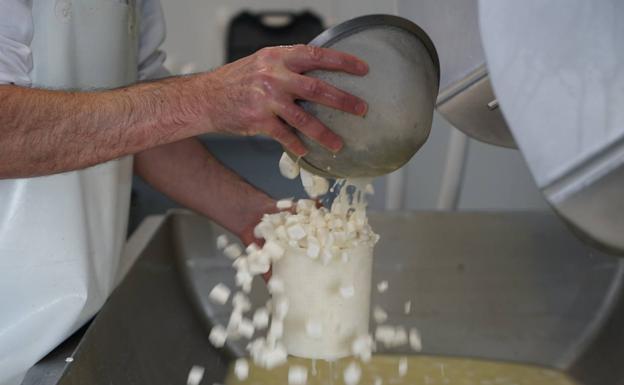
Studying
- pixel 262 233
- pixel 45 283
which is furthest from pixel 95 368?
pixel 262 233

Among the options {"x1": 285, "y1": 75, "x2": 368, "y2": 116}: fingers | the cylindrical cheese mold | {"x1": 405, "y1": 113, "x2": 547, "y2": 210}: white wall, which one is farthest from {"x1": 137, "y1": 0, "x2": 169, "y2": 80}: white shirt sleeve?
{"x1": 405, "y1": 113, "x2": 547, "y2": 210}: white wall

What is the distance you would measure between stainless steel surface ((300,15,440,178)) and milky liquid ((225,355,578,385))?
33 centimetres

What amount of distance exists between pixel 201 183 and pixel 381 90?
0.45 m

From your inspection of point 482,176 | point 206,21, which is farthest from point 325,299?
point 206,21

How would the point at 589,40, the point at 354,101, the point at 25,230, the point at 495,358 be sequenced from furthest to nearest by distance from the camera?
1. the point at 495,358
2. the point at 25,230
3. the point at 354,101
4. the point at 589,40

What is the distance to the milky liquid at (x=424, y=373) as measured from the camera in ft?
2.99

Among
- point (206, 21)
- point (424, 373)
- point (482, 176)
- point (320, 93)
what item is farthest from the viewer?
point (206, 21)

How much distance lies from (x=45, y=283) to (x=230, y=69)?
0.94ft

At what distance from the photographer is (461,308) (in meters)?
1.03

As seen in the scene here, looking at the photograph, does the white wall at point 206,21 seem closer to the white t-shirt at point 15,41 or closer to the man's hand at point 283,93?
the white t-shirt at point 15,41

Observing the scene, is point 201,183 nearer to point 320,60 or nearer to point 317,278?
point 317,278

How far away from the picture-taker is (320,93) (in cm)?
61

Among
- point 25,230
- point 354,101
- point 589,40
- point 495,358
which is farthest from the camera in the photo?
point 495,358

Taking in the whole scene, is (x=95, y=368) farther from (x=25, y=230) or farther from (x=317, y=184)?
(x=317, y=184)
